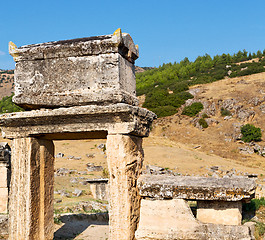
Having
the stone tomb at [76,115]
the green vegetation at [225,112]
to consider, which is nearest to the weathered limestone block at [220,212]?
the stone tomb at [76,115]

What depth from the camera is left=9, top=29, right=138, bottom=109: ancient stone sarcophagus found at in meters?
4.27

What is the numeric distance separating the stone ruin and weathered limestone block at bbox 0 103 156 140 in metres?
0.01

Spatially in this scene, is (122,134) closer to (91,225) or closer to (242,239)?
(242,239)

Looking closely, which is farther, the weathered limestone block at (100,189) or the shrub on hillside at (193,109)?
the shrub on hillside at (193,109)

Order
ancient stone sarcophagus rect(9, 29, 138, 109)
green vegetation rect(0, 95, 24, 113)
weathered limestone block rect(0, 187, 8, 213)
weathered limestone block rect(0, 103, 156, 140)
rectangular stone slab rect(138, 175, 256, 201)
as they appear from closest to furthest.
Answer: rectangular stone slab rect(138, 175, 256, 201)
weathered limestone block rect(0, 103, 156, 140)
ancient stone sarcophagus rect(9, 29, 138, 109)
weathered limestone block rect(0, 187, 8, 213)
green vegetation rect(0, 95, 24, 113)

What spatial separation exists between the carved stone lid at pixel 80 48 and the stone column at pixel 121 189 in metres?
1.21

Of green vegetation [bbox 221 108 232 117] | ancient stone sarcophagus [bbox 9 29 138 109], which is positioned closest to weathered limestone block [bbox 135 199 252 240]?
ancient stone sarcophagus [bbox 9 29 138 109]

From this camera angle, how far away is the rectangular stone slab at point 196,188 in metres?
3.93

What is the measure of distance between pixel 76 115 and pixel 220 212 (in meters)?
2.30

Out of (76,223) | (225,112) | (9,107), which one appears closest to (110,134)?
(76,223)

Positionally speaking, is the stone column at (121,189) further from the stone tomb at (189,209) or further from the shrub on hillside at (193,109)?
the shrub on hillside at (193,109)

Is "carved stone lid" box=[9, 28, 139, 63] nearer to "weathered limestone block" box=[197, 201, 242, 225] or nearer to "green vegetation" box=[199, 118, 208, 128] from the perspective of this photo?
"weathered limestone block" box=[197, 201, 242, 225]

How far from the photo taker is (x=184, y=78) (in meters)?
56.5

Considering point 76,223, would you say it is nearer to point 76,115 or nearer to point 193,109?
point 76,115
